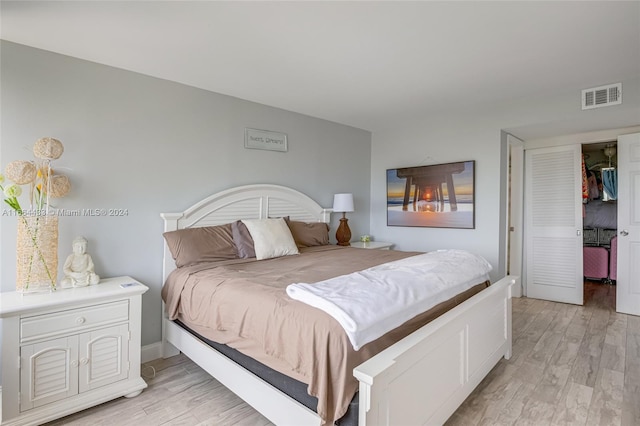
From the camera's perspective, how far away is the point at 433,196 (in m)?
4.22

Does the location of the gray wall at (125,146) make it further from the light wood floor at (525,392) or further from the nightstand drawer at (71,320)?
the light wood floor at (525,392)

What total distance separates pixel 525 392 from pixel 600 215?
492cm

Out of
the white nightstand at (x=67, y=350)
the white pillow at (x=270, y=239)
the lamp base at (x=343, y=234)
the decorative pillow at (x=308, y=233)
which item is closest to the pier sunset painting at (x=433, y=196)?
the lamp base at (x=343, y=234)

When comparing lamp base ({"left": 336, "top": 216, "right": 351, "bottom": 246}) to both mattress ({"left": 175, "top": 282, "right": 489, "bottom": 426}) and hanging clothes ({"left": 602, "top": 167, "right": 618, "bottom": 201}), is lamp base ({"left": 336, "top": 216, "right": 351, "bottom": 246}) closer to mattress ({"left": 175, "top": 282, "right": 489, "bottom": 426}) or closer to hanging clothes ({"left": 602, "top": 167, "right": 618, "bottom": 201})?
mattress ({"left": 175, "top": 282, "right": 489, "bottom": 426})

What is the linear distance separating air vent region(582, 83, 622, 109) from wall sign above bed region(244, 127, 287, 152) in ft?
9.93

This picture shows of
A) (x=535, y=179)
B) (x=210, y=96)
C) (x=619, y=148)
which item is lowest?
(x=535, y=179)

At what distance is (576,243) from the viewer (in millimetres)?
3992

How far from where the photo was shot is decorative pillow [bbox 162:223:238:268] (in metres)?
2.61

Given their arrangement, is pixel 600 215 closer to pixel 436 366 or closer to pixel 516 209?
pixel 516 209

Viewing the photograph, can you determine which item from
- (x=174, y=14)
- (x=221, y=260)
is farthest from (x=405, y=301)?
(x=174, y=14)

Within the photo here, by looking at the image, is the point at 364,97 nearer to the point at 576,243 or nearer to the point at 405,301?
the point at 405,301

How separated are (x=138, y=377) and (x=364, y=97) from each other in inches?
122

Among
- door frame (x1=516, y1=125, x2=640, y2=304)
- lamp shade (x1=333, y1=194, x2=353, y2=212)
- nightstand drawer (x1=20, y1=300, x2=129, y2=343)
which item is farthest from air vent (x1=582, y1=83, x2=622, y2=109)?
nightstand drawer (x1=20, y1=300, x2=129, y2=343)

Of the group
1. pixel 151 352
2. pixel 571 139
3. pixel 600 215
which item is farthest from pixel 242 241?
pixel 600 215
